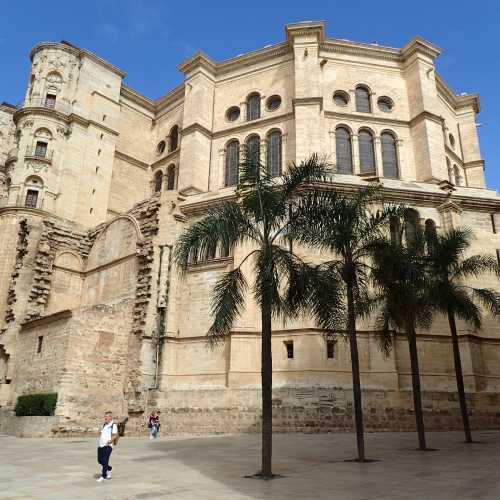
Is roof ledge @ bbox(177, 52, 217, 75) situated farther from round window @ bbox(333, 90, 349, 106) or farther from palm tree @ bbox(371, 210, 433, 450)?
palm tree @ bbox(371, 210, 433, 450)

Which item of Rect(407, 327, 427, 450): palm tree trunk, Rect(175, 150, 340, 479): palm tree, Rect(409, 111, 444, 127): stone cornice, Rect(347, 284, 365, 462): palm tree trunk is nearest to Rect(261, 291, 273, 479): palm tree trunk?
Rect(175, 150, 340, 479): palm tree

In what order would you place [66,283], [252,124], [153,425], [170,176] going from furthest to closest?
[170,176]
[252,124]
[66,283]
[153,425]

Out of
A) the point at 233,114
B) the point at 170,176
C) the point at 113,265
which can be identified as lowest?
the point at 113,265

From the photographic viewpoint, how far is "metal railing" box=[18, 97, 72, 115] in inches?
1364

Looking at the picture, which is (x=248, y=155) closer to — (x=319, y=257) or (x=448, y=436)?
(x=319, y=257)

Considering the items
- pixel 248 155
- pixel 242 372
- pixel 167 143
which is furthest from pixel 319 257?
pixel 167 143

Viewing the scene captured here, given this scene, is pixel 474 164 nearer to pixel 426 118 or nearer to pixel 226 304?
pixel 426 118

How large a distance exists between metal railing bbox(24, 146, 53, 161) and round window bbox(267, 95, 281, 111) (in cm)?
1548

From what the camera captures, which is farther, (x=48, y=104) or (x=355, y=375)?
(x=48, y=104)

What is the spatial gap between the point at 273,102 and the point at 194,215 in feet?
44.8

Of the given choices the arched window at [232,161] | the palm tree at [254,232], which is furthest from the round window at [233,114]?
the palm tree at [254,232]

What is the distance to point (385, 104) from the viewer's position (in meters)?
34.6

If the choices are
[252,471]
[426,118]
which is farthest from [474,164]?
[252,471]

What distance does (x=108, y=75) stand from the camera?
38875 millimetres
